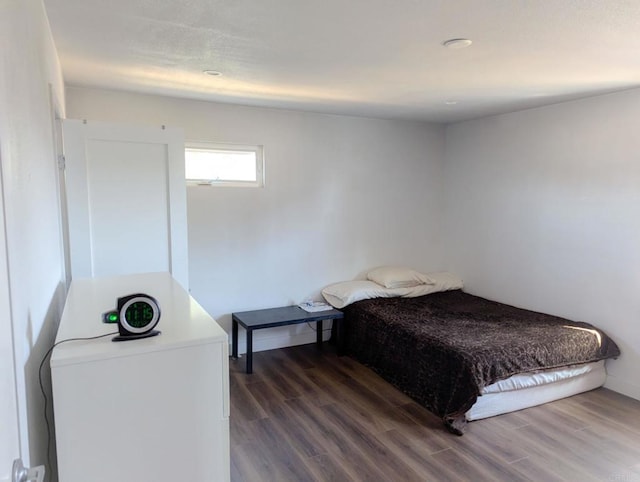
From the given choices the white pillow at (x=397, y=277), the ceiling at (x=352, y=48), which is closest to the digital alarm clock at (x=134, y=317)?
the ceiling at (x=352, y=48)

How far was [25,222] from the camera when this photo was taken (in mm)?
1219

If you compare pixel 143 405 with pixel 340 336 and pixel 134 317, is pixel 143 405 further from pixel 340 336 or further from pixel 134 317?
pixel 340 336

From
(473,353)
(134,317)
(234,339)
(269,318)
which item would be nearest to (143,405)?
(134,317)

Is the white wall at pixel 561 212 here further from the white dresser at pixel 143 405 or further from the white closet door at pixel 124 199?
the white dresser at pixel 143 405

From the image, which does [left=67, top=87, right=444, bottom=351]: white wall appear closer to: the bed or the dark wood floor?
the bed

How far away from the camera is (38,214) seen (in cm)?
151

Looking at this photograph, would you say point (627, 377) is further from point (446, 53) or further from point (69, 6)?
point (69, 6)

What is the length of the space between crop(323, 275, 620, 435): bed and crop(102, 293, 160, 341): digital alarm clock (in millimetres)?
2182

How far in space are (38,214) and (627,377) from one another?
405cm

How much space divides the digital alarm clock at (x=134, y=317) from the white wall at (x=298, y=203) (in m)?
2.54

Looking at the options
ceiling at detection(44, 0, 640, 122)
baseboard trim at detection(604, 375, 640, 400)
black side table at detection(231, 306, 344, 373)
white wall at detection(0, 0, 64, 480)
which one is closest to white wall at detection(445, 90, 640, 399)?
baseboard trim at detection(604, 375, 640, 400)

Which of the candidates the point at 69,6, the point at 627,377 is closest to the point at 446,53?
the point at 69,6

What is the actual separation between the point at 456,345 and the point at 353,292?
4.44ft

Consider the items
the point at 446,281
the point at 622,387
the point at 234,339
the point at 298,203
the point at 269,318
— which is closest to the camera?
the point at 622,387
